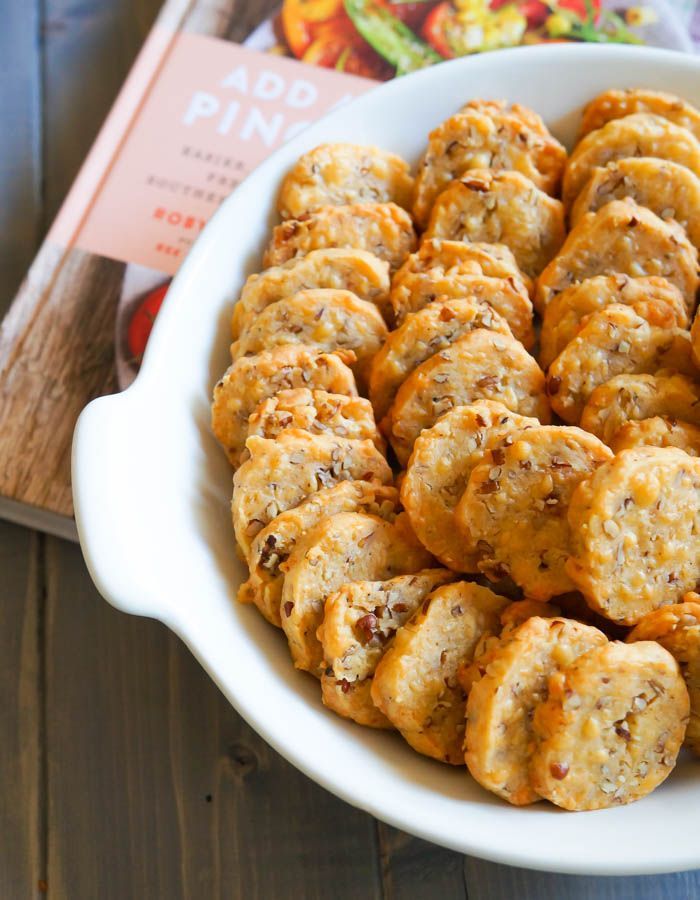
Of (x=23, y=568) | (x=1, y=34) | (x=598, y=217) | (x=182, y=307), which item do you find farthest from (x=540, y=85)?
(x=1, y=34)

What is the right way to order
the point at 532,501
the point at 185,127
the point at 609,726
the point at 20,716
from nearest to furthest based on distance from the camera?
the point at 609,726 < the point at 532,501 < the point at 20,716 < the point at 185,127

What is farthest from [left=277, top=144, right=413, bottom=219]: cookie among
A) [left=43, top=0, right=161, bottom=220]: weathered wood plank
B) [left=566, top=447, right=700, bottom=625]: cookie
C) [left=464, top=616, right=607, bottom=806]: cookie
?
[left=43, top=0, right=161, bottom=220]: weathered wood plank

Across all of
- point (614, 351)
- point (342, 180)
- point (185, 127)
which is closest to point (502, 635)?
point (614, 351)

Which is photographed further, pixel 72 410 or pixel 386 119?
pixel 72 410

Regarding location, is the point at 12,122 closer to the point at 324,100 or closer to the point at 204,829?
the point at 324,100

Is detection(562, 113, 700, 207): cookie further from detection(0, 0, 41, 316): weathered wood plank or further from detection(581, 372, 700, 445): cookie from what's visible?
detection(0, 0, 41, 316): weathered wood plank

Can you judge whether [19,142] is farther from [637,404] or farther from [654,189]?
[637,404]

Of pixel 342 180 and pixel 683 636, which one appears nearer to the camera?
pixel 683 636
